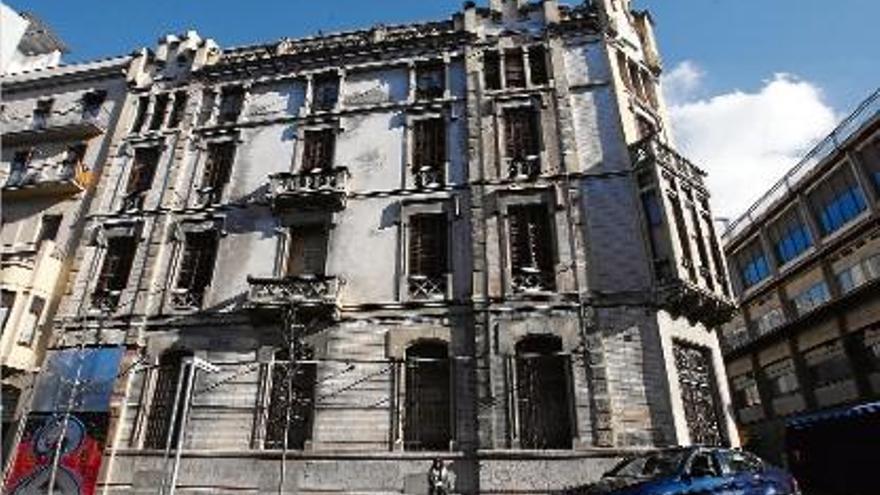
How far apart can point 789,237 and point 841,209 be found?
168 inches

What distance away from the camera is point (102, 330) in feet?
68.4

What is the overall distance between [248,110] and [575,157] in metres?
12.5

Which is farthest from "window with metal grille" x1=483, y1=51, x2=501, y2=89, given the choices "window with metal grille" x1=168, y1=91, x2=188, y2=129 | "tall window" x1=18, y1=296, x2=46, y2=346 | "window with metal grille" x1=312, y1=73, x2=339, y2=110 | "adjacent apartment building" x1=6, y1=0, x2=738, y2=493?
"tall window" x1=18, y1=296, x2=46, y2=346

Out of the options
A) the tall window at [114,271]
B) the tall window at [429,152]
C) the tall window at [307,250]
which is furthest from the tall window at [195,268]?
the tall window at [429,152]

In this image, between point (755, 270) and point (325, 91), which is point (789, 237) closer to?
point (755, 270)

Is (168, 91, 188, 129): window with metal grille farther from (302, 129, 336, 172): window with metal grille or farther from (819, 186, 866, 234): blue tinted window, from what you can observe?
(819, 186, 866, 234): blue tinted window

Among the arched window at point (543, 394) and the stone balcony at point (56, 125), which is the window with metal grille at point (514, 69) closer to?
the arched window at point (543, 394)

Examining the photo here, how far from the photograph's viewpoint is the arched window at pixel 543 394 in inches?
669

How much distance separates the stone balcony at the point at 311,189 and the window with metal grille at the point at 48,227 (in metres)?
8.97

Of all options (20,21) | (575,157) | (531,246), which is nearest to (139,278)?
(531,246)

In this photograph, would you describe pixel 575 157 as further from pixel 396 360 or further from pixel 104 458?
pixel 104 458

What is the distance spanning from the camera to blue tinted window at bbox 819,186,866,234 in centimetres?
2820

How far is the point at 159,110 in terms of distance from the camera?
25.9 m

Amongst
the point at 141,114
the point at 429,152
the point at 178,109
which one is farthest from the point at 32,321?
the point at 429,152
